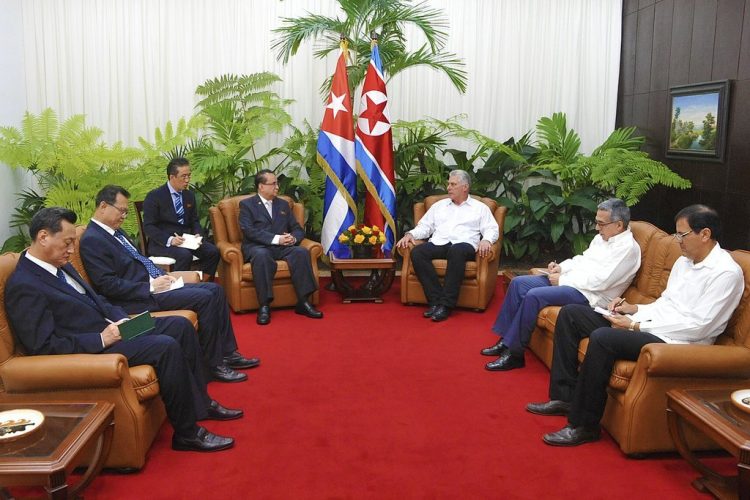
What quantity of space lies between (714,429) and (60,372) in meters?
2.67

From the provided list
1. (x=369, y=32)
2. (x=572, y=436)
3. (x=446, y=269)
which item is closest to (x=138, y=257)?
(x=446, y=269)

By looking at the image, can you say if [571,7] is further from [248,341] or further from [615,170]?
[248,341]

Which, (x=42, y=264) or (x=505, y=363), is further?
(x=505, y=363)

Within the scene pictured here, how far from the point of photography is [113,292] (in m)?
3.87

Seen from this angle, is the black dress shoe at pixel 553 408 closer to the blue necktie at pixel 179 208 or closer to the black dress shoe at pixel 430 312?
the black dress shoe at pixel 430 312

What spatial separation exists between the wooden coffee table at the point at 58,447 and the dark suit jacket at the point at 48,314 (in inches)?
14.6

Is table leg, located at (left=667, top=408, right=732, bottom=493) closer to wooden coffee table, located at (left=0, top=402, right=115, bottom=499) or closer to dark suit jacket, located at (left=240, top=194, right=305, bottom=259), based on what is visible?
wooden coffee table, located at (left=0, top=402, right=115, bottom=499)

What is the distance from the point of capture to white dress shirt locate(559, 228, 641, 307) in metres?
4.12

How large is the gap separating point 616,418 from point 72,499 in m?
2.49

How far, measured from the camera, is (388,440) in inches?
136

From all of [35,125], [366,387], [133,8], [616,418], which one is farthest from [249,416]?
[133,8]

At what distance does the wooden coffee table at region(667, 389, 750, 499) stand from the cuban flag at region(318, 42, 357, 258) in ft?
12.8

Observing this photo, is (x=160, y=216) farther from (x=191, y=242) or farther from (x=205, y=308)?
(x=205, y=308)

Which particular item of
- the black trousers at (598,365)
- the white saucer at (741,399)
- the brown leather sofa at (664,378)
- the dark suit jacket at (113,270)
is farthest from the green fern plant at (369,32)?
the white saucer at (741,399)
